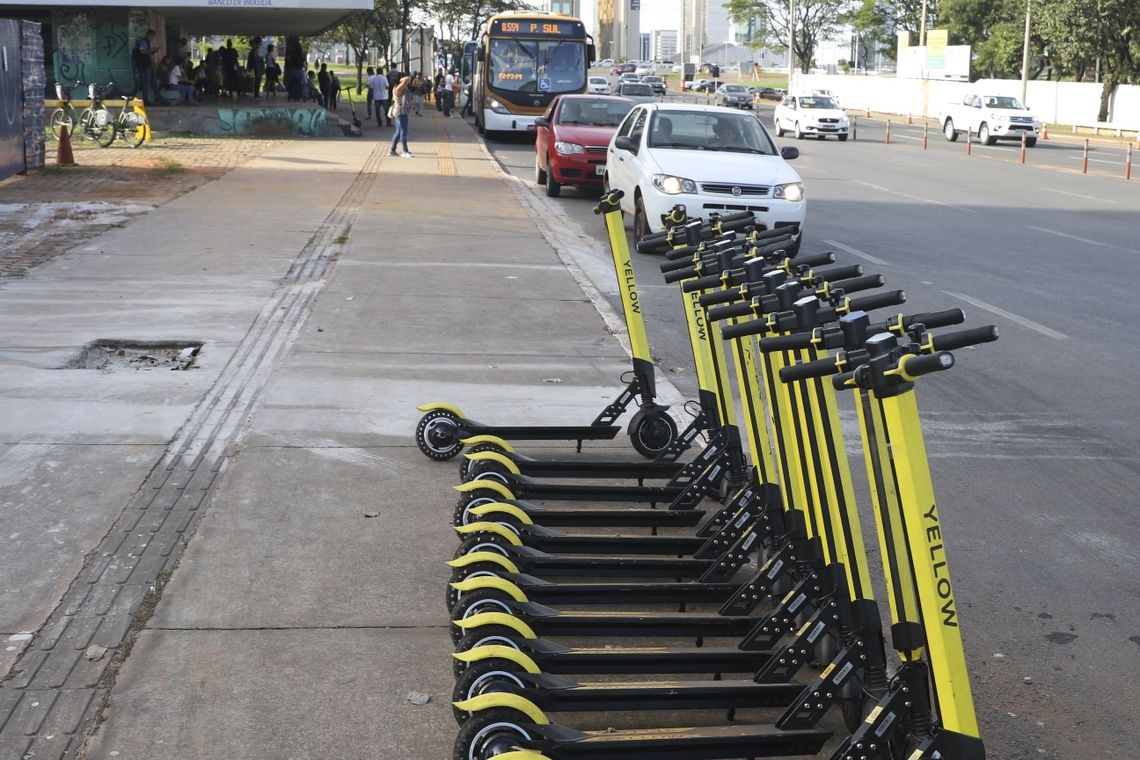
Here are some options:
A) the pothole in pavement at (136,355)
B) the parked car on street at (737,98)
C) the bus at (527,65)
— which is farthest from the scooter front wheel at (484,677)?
the parked car on street at (737,98)

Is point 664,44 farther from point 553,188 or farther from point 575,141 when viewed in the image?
point 575,141

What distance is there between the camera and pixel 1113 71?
5616 centimetres

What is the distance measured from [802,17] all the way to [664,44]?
8105 cm

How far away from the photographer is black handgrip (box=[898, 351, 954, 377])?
2.97 m

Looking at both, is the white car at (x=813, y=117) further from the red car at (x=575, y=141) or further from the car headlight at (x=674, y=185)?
the car headlight at (x=674, y=185)

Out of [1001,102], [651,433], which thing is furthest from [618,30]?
[651,433]

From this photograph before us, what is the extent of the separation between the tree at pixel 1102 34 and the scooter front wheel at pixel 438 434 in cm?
5463

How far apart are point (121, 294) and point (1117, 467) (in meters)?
8.00

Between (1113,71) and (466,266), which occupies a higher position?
(1113,71)

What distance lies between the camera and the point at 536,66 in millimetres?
36500

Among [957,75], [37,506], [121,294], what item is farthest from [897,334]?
[957,75]

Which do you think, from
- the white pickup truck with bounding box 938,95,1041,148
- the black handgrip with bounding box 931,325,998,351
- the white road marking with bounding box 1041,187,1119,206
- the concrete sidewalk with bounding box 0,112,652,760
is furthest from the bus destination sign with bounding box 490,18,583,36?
the black handgrip with bounding box 931,325,998,351

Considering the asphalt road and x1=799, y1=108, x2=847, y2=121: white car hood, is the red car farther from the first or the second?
x1=799, y1=108, x2=847, y2=121: white car hood

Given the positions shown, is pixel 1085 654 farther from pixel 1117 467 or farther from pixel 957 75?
pixel 957 75
